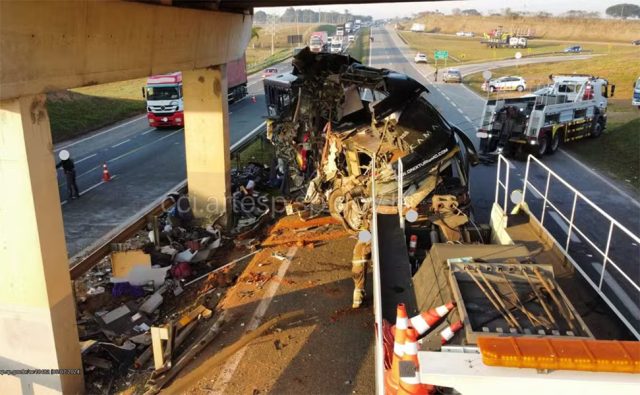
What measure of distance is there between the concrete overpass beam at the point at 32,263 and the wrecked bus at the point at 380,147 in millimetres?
5018

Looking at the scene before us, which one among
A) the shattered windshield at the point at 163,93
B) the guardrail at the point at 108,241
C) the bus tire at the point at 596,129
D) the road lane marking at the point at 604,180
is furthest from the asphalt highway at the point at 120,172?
the bus tire at the point at 596,129

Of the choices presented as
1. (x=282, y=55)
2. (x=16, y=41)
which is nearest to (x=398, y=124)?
(x=16, y=41)

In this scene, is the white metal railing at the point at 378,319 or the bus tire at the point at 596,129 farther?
the bus tire at the point at 596,129

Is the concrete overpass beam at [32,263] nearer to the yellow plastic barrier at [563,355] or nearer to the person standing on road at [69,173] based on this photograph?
the yellow plastic barrier at [563,355]

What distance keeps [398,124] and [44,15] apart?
244 inches

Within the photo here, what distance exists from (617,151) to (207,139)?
51.2 ft

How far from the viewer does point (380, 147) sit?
9.77 m

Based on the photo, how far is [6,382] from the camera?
6.71 metres

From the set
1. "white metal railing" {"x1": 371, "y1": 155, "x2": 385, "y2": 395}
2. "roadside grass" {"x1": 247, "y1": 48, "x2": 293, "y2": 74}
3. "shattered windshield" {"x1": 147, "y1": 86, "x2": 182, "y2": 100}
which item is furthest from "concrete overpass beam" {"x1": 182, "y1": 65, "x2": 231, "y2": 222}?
"roadside grass" {"x1": 247, "y1": 48, "x2": 293, "y2": 74}

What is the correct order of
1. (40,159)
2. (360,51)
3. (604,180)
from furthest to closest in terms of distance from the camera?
(360,51) → (604,180) → (40,159)

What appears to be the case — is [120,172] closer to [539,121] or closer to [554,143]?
[539,121]

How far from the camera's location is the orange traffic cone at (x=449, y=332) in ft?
14.6

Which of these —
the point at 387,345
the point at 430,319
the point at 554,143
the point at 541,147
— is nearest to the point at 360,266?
the point at 387,345

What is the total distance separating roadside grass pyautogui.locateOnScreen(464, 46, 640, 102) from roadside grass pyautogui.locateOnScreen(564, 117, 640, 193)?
41.1ft
